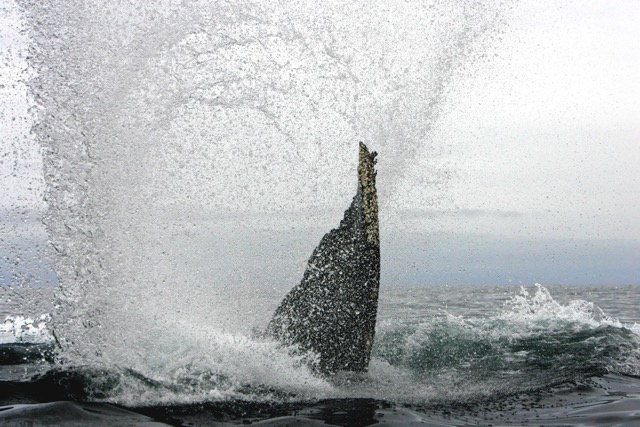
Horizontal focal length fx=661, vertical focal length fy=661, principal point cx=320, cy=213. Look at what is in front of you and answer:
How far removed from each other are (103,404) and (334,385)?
8.95 ft

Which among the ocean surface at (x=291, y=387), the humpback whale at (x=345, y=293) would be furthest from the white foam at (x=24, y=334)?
the humpback whale at (x=345, y=293)

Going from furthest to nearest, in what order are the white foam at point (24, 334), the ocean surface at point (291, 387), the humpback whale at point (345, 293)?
the white foam at point (24, 334) → the humpback whale at point (345, 293) → the ocean surface at point (291, 387)

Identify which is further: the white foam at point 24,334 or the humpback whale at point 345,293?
the white foam at point 24,334

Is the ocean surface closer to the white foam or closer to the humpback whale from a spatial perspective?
the humpback whale

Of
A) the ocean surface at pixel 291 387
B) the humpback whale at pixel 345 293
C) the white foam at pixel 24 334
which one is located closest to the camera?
the ocean surface at pixel 291 387

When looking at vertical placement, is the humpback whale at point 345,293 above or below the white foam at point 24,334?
above

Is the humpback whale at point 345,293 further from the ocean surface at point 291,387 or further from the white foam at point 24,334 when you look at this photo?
the white foam at point 24,334

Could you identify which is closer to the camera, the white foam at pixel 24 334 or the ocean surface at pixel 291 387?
the ocean surface at pixel 291 387

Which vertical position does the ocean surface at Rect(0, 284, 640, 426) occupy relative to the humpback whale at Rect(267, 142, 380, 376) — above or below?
below

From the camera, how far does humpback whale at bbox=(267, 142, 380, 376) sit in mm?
8188

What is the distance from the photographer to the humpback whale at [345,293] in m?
8.19

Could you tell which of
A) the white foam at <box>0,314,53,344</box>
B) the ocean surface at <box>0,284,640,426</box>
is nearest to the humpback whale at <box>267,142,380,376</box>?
the ocean surface at <box>0,284,640,426</box>

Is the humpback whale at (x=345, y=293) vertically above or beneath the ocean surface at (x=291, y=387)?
above

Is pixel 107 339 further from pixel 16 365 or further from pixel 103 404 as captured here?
pixel 16 365
